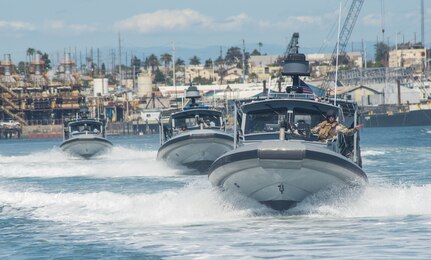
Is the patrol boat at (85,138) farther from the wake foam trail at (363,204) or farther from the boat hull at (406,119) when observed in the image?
the boat hull at (406,119)

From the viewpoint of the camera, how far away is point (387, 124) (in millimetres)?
165000

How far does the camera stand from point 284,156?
73.8ft

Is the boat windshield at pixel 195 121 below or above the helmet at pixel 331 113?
below

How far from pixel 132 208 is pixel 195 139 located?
15129 millimetres

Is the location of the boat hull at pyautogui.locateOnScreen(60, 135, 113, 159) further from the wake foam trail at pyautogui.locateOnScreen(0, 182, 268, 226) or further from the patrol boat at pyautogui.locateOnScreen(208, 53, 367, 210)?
the patrol boat at pyautogui.locateOnScreen(208, 53, 367, 210)

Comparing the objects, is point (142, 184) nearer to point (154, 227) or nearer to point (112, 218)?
point (112, 218)

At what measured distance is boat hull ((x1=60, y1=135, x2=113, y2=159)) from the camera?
6234 cm

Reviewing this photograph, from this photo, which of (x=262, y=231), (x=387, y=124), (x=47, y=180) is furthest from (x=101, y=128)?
(x=387, y=124)

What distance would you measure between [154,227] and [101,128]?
42.3 metres

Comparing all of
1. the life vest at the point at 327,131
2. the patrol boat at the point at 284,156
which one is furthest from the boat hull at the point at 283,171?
the life vest at the point at 327,131

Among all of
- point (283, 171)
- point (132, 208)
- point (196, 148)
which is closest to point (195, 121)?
point (196, 148)

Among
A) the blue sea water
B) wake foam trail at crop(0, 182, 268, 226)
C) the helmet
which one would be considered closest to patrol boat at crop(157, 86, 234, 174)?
the blue sea water

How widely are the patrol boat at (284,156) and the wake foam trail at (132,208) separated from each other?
0.66 m

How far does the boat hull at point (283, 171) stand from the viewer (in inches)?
890
